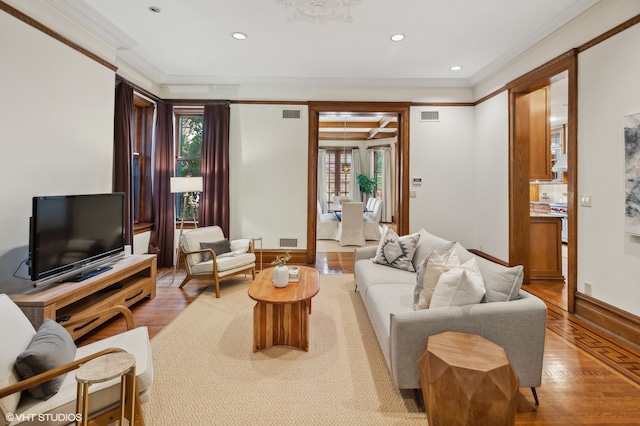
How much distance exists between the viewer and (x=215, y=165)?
5.02 meters

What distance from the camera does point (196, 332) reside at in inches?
109

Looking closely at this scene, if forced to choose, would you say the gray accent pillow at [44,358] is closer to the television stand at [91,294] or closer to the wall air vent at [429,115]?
the television stand at [91,294]

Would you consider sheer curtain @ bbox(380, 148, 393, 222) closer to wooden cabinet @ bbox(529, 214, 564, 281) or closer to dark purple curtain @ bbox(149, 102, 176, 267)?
wooden cabinet @ bbox(529, 214, 564, 281)

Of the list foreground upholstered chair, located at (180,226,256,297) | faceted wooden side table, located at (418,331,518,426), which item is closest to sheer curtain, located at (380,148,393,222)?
foreground upholstered chair, located at (180,226,256,297)

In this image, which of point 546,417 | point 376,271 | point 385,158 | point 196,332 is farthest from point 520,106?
point 385,158

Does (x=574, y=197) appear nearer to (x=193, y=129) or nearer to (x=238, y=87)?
(x=238, y=87)

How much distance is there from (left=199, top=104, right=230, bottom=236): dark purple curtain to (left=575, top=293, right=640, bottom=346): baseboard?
4835 mm

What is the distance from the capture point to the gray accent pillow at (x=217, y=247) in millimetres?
3965

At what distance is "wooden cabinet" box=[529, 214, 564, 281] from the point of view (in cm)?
429

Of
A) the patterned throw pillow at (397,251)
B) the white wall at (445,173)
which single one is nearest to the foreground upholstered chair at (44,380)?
the patterned throw pillow at (397,251)

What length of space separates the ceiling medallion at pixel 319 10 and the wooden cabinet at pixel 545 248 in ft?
12.3

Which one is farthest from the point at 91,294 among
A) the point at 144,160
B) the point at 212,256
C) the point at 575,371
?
the point at 575,371

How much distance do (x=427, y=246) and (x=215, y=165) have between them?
3.68 metres

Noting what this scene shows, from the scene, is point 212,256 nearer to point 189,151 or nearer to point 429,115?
point 189,151
